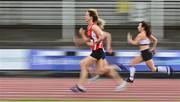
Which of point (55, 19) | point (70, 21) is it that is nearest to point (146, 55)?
point (70, 21)

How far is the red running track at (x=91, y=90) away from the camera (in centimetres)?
1090

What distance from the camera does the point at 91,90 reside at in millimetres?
12078

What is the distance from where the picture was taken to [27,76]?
15.8 meters

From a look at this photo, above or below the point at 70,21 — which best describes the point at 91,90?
below

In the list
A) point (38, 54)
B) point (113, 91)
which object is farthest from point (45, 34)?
point (113, 91)

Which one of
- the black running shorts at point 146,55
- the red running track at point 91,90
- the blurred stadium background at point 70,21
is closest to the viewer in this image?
the red running track at point 91,90

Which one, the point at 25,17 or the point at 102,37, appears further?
the point at 25,17

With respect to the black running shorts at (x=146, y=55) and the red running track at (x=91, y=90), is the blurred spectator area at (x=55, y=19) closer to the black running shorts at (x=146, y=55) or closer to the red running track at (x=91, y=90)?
the red running track at (x=91, y=90)

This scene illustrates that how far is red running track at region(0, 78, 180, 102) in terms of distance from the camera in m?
10.9

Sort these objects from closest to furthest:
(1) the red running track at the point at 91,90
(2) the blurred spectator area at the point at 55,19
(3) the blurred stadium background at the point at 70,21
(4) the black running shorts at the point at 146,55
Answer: (1) the red running track at the point at 91,90
(4) the black running shorts at the point at 146,55
(3) the blurred stadium background at the point at 70,21
(2) the blurred spectator area at the point at 55,19

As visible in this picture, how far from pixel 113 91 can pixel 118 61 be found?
13.1 ft

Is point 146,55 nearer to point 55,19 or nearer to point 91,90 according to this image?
point 91,90

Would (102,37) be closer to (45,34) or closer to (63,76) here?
(63,76)

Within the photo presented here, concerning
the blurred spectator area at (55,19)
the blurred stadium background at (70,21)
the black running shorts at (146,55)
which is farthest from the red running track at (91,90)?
the blurred spectator area at (55,19)
